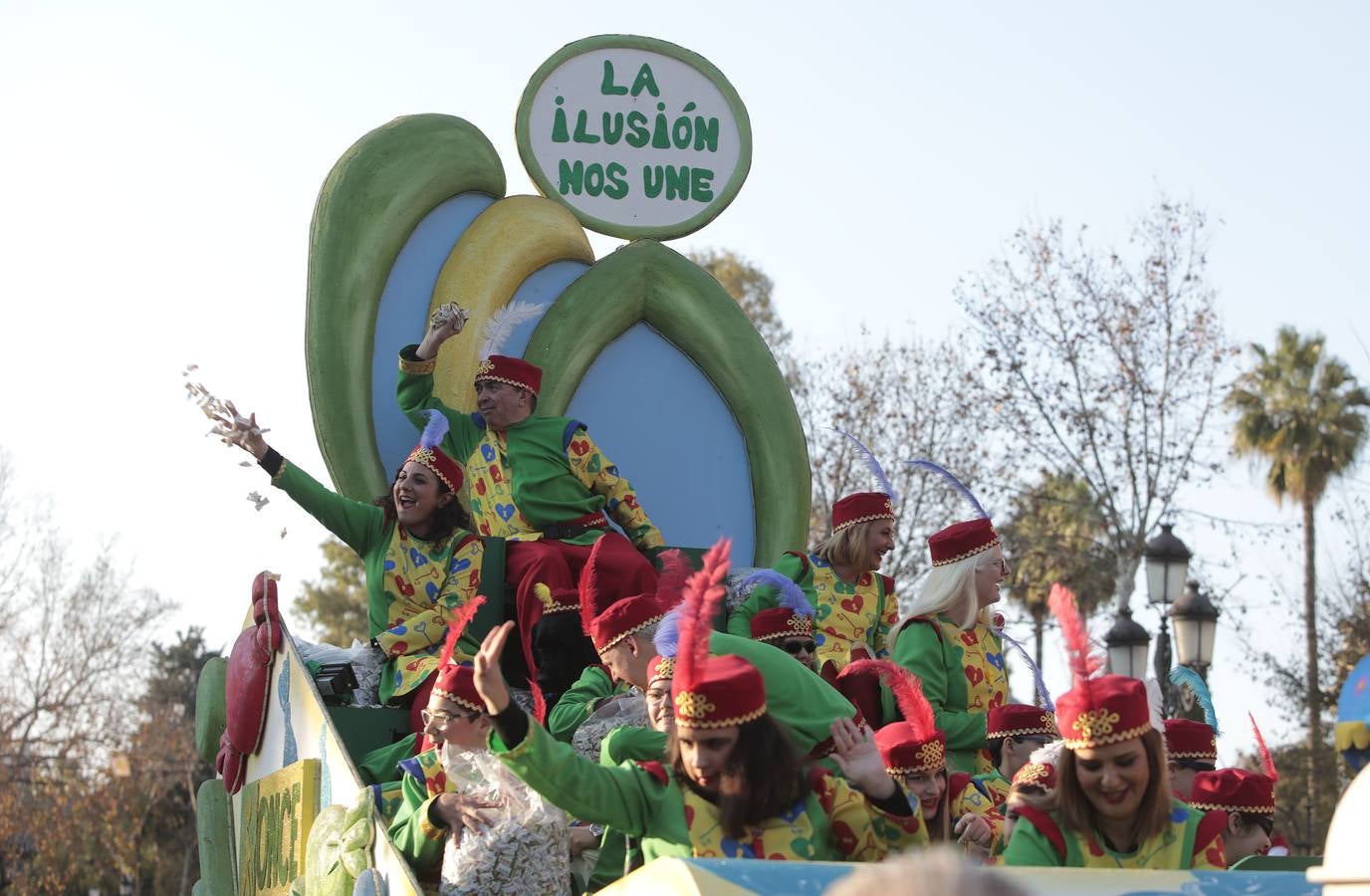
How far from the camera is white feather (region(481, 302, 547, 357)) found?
28.4ft

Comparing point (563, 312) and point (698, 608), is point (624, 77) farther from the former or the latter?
point (698, 608)

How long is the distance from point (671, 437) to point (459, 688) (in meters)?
4.08

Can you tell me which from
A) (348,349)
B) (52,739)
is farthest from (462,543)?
(52,739)

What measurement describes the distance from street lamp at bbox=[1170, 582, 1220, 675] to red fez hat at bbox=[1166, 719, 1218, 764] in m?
6.53

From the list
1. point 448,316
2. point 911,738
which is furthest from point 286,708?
point 911,738

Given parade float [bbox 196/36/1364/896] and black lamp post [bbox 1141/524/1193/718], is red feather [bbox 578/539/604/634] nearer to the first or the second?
parade float [bbox 196/36/1364/896]

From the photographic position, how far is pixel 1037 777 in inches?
193

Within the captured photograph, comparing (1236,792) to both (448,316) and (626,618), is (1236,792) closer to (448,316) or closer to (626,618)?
(626,618)

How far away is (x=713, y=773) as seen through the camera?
4070 millimetres

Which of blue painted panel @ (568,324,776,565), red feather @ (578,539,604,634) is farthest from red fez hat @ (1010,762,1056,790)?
blue painted panel @ (568,324,776,565)

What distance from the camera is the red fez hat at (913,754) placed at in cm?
502

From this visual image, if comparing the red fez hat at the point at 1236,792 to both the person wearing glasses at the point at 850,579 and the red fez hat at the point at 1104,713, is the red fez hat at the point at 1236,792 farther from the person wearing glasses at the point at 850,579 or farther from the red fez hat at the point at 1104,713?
the red fez hat at the point at 1104,713

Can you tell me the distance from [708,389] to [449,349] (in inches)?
51.2

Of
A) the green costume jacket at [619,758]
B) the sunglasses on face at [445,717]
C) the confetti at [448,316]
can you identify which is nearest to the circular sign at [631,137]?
the confetti at [448,316]
